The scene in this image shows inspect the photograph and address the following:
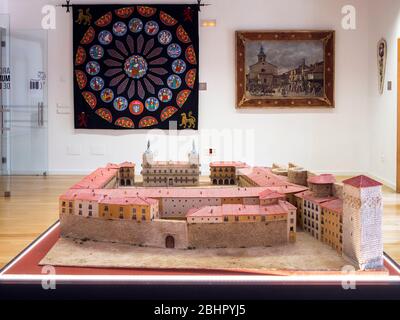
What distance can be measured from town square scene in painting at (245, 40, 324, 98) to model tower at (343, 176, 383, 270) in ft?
21.3

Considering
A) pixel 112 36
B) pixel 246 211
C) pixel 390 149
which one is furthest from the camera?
pixel 112 36

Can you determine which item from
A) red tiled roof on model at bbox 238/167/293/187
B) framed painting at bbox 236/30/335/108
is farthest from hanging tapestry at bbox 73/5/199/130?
red tiled roof on model at bbox 238/167/293/187

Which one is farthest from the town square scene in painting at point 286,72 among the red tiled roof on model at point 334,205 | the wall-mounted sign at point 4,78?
the red tiled roof on model at point 334,205

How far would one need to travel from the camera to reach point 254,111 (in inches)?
330

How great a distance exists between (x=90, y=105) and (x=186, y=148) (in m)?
1.55

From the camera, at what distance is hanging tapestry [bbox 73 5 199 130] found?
322 inches

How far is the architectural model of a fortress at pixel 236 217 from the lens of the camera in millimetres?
1863

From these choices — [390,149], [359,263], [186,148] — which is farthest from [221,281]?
[186,148]

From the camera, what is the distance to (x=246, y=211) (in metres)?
2.11

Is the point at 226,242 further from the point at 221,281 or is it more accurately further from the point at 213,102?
the point at 213,102

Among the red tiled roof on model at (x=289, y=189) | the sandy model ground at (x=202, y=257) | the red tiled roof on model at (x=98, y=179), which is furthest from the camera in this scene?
the red tiled roof on model at (x=98, y=179)

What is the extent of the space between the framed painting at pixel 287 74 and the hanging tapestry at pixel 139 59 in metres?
0.77

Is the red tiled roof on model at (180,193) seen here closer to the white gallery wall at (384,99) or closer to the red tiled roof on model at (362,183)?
the red tiled roof on model at (362,183)

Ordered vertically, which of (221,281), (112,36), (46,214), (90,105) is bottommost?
(46,214)
